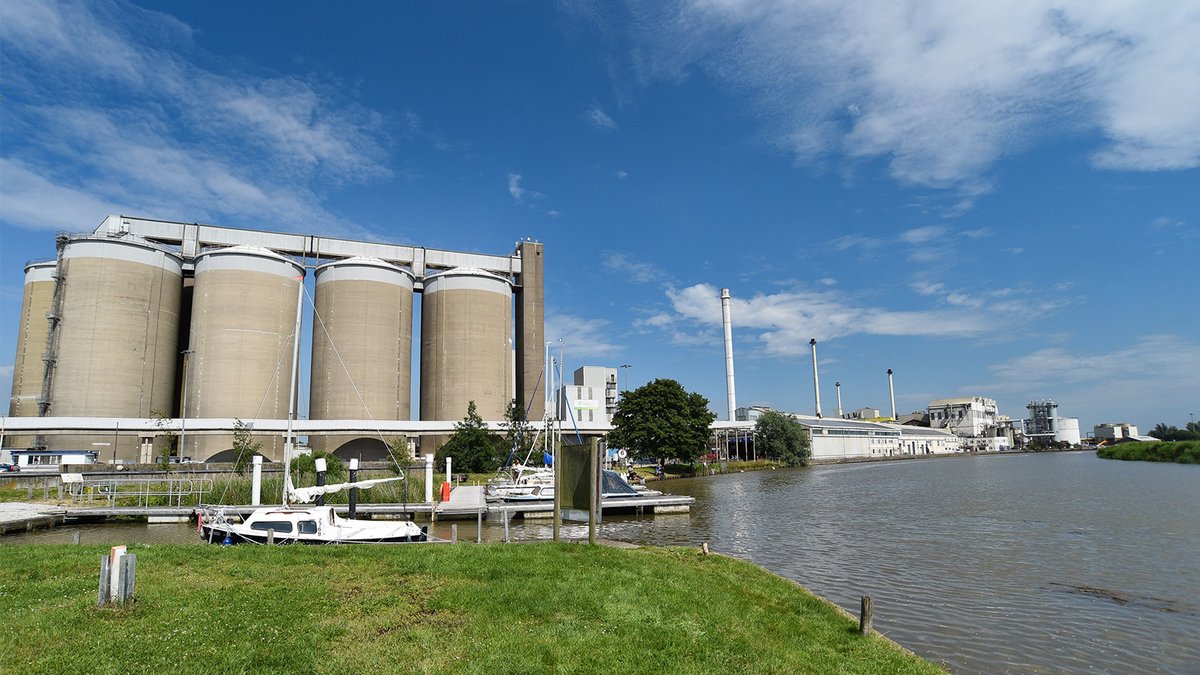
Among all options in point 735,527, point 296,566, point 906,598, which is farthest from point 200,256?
point 906,598

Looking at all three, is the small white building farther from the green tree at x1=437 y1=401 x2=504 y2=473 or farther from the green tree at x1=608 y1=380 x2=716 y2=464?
the green tree at x1=437 y1=401 x2=504 y2=473

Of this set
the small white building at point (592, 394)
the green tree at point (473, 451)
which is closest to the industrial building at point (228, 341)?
the green tree at point (473, 451)

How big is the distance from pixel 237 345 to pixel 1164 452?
397 ft

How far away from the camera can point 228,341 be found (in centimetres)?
7444

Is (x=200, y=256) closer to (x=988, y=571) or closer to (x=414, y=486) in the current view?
(x=414, y=486)

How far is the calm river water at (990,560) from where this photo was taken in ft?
43.6

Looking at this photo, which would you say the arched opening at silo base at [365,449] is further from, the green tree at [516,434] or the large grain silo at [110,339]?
the large grain silo at [110,339]

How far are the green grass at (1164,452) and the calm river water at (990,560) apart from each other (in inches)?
2178

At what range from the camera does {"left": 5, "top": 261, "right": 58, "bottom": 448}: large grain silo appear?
75.4 m

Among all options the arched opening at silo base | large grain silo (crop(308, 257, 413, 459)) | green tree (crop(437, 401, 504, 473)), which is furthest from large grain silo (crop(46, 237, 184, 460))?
green tree (crop(437, 401, 504, 473))

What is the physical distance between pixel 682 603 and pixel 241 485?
1314 inches

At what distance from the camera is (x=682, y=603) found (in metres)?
11.1

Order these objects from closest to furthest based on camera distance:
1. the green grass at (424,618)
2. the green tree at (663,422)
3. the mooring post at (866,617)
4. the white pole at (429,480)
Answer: the green grass at (424,618), the mooring post at (866,617), the white pole at (429,480), the green tree at (663,422)

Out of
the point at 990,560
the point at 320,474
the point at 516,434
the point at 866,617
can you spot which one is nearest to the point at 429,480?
the point at 320,474
